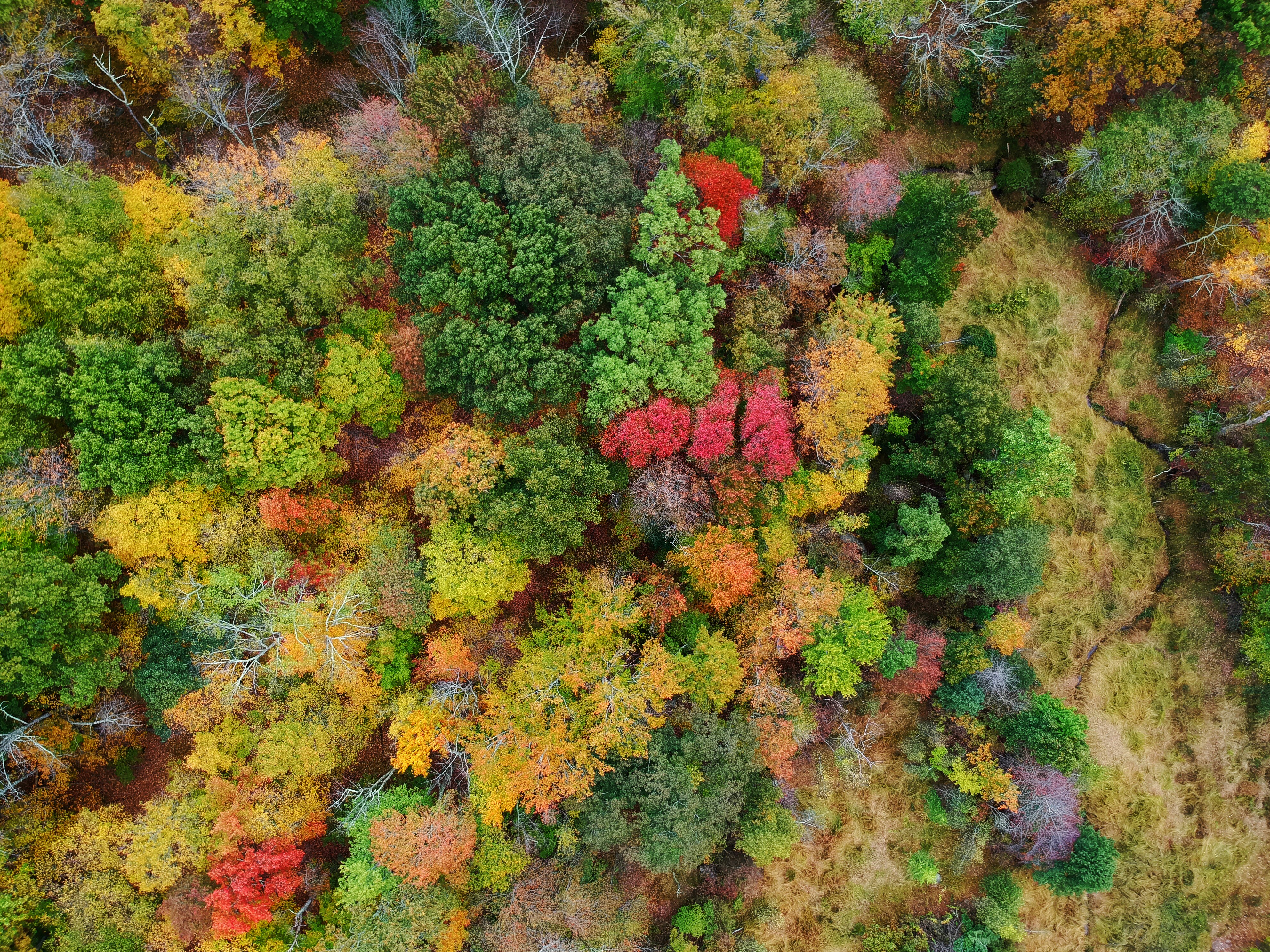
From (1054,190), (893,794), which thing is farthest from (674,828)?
(1054,190)

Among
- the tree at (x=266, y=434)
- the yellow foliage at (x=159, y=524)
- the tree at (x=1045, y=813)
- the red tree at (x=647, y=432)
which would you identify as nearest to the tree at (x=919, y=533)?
the red tree at (x=647, y=432)

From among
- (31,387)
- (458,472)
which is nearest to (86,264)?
(31,387)

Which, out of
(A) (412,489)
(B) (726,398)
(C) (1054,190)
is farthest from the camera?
(C) (1054,190)

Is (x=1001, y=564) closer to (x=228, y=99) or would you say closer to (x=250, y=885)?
(x=250, y=885)

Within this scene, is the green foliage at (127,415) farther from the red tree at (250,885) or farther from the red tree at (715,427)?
the red tree at (715,427)

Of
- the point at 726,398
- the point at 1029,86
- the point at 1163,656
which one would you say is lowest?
the point at 1163,656

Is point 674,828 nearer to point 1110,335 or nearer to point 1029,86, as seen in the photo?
point 1110,335

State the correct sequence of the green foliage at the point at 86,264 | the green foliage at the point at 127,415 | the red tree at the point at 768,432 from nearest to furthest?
the green foliage at the point at 127,415 < the green foliage at the point at 86,264 < the red tree at the point at 768,432
